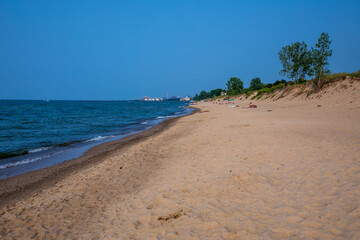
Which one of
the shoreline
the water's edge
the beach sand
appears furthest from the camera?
the water's edge

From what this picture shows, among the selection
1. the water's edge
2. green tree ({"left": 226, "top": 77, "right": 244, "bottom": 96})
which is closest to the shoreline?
the water's edge

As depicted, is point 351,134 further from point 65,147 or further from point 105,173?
point 65,147

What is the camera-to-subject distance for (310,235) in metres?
3.22

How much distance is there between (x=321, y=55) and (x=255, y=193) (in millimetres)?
38625

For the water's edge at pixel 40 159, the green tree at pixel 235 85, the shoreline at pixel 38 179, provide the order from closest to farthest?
the shoreline at pixel 38 179, the water's edge at pixel 40 159, the green tree at pixel 235 85

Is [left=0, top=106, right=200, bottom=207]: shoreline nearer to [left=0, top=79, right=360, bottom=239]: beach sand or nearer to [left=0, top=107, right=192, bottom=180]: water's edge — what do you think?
[left=0, top=79, right=360, bottom=239]: beach sand

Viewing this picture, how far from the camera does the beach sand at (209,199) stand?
3623 millimetres

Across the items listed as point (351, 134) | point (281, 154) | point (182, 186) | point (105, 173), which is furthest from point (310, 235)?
point (351, 134)

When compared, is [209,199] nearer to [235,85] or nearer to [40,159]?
[40,159]

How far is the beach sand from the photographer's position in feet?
11.9

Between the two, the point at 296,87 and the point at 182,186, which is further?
the point at 296,87

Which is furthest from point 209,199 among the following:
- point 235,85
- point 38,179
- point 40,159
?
point 235,85

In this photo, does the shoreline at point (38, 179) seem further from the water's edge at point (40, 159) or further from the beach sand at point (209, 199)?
the water's edge at point (40, 159)

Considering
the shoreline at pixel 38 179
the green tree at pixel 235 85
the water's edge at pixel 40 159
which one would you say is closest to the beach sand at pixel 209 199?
the shoreline at pixel 38 179
